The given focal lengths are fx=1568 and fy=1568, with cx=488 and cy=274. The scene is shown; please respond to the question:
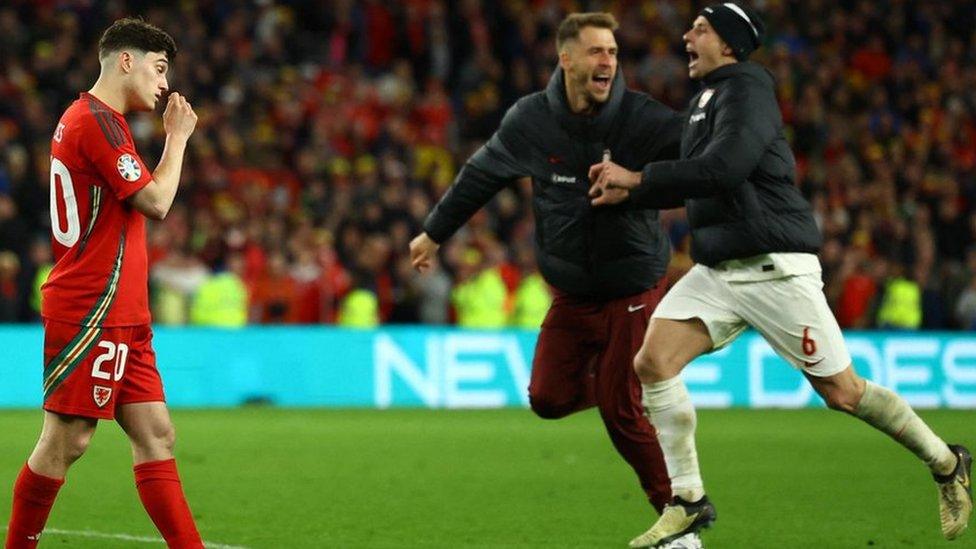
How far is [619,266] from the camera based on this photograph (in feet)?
23.8

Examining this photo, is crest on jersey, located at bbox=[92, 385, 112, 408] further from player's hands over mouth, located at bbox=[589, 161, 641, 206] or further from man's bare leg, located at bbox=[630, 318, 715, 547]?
man's bare leg, located at bbox=[630, 318, 715, 547]

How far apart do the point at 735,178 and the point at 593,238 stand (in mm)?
1120

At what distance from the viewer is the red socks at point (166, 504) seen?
5562 mm

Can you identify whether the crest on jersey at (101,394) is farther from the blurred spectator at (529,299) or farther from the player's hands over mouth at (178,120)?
the blurred spectator at (529,299)

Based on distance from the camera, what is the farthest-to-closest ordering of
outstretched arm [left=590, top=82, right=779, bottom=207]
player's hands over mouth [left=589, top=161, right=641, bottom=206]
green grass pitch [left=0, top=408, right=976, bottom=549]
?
green grass pitch [left=0, top=408, right=976, bottom=549] → player's hands over mouth [left=589, top=161, right=641, bottom=206] → outstretched arm [left=590, top=82, right=779, bottom=207]

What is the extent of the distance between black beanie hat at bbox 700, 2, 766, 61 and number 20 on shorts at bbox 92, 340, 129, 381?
2873mm

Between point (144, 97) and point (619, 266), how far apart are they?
8.27ft

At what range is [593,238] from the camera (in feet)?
23.9

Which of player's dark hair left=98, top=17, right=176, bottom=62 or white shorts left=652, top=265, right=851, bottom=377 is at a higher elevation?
player's dark hair left=98, top=17, right=176, bottom=62

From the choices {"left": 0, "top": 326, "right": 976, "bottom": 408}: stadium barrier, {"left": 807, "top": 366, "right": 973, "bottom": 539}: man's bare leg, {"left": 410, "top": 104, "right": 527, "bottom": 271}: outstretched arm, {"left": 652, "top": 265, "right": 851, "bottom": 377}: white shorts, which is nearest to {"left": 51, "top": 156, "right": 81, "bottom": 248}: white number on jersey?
{"left": 410, "top": 104, "right": 527, "bottom": 271}: outstretched arm

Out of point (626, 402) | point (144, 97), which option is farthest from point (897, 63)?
point (144, 97)

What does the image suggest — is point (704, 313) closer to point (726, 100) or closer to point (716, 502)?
point (726, 100)

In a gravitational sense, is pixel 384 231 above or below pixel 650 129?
below

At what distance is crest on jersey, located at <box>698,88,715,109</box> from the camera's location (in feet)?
21.9
